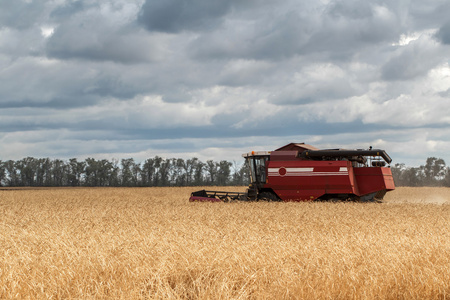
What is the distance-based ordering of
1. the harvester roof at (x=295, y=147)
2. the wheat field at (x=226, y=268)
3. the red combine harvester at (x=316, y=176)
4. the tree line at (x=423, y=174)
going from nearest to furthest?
the wheat field at (x=226, y=268), the red combine harvester at (x=316, y=176), the harvester roof at (x=295, y=147), the tree line at (x=423, y=174)

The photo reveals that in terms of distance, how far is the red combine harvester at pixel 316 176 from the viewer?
23516 millimetres

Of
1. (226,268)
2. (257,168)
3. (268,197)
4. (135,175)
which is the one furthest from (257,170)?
(135,175)

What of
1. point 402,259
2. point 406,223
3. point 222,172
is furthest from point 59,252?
point 222,172

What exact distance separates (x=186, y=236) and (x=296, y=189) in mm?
14853

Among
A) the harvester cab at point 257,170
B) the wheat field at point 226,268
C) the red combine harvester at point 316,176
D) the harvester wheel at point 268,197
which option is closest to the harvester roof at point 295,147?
the red combine harvester at point 316,176

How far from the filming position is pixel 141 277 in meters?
6.40

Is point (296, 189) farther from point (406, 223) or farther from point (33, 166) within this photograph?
point (33, 166)

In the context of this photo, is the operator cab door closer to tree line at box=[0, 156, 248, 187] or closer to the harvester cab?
the harvester cab

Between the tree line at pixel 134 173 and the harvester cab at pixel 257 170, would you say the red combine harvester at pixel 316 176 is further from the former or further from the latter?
the tree line at pixel 134 173

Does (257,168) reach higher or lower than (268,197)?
higher

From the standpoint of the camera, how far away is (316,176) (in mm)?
23562

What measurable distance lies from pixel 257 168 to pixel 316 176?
3.17m

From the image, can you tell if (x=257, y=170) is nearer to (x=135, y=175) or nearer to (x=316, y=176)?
(x=316, y=176)

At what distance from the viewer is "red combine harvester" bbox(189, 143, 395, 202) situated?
77.2ft
